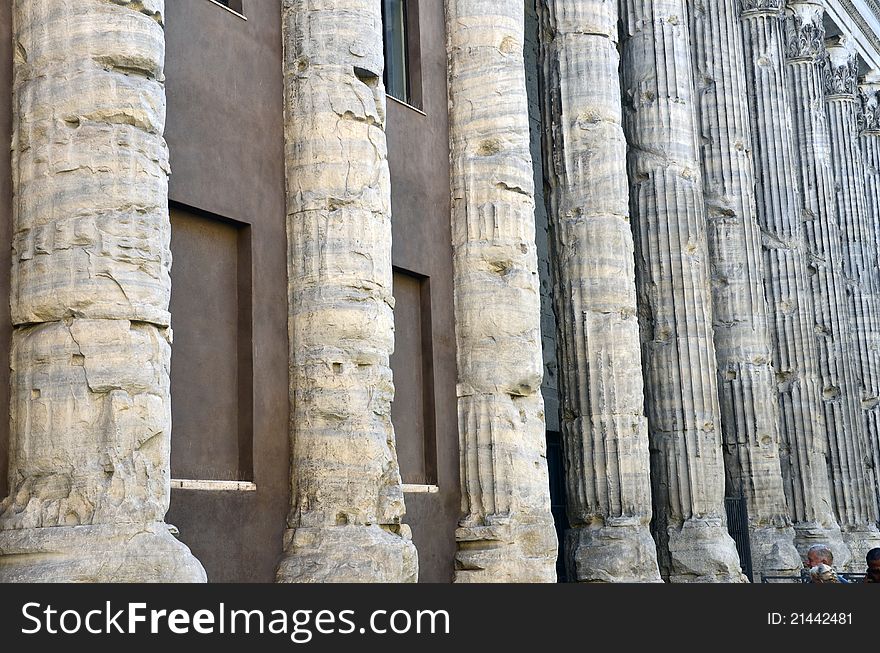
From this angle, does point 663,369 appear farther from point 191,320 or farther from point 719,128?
point 191,320

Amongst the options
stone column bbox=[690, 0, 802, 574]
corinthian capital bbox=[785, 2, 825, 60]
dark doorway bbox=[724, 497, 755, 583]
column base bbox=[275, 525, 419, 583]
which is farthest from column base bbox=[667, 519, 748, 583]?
corinthian capital bbox=[785, 2, 825, 60]

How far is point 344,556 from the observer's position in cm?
968

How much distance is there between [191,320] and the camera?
9.76 metres

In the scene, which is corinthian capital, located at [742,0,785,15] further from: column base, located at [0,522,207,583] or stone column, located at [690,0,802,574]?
column base, located at [0,522,207,583]

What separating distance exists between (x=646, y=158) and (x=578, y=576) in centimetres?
552

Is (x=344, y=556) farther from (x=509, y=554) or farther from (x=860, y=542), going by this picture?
(x=860, y=542)

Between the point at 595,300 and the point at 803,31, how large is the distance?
10.4 metres

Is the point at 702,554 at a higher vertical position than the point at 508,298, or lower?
lower

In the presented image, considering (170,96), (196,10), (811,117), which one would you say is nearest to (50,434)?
(170,96)

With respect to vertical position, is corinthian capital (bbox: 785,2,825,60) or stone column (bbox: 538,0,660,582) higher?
corinthian capital (bbox: 785,2,825,60)

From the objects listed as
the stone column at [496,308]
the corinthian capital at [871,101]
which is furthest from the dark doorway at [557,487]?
the corinthian capital at [871,101]

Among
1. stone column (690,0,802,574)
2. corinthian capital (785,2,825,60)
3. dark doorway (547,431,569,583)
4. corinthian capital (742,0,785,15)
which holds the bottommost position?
dark doorway (547,431,569,583)

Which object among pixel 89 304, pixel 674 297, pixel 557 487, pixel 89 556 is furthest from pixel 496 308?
pixel 557 487

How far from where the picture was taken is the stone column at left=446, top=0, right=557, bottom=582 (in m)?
12.0
